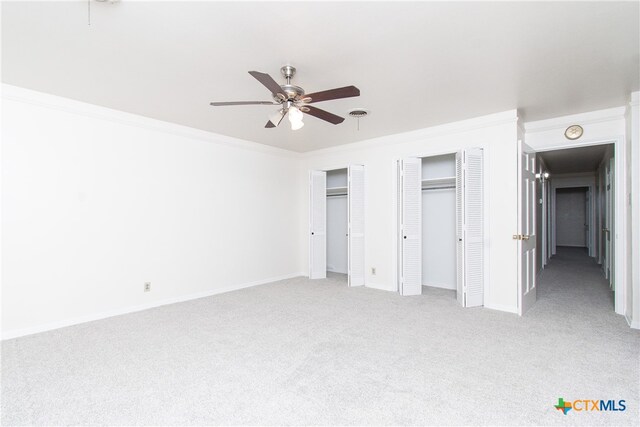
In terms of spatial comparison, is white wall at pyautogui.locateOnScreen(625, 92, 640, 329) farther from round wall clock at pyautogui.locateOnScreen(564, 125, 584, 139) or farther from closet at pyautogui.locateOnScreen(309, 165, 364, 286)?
closet at pyautogui.locateOnScreen(309, 165, 364, 286)

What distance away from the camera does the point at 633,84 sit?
→ 3170 millimetres

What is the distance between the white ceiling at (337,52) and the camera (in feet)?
6.83

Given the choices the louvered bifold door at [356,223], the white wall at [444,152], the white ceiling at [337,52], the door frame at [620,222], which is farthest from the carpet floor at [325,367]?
the white ceiling at [337,52]

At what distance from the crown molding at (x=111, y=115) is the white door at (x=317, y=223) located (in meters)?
1.26

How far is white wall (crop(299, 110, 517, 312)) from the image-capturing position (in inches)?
160

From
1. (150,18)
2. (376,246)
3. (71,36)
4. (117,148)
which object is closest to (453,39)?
(150,18)

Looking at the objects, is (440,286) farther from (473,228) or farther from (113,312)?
(113,312)

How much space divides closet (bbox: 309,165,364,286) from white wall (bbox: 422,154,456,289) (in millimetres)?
1092

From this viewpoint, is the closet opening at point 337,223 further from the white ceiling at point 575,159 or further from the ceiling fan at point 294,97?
the white ceiling at point 575,159

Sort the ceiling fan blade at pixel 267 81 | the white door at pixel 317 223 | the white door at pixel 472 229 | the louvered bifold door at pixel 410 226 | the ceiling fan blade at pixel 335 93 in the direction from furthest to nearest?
the white door at pixel 317 223, the louvered bifold door at pixel 410 226, the white door at pixel 472 229, the ceiling fan blade at pixel 335 93, the ceiling fan blade at pixel 267 81

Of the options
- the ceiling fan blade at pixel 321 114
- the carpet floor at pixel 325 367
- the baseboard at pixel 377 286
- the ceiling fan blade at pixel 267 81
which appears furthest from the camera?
the baseboard at pixel 377 286

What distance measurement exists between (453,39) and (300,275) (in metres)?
4.94

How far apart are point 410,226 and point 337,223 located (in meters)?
2.07

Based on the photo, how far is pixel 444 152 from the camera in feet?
15.3
